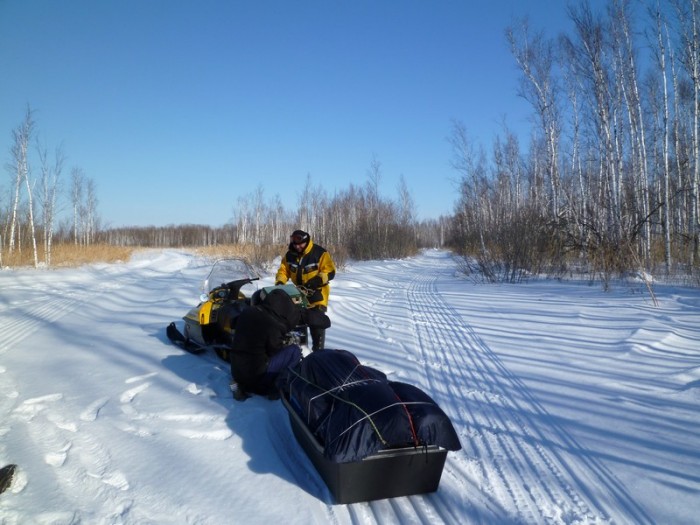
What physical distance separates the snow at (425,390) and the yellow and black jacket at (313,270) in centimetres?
112

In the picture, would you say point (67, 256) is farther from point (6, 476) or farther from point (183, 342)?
point (6, 476)

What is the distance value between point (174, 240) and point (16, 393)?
341ft

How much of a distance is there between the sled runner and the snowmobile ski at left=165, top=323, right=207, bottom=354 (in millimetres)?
3648

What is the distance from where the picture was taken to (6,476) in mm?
2879

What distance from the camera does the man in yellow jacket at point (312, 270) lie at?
5992 millimetres

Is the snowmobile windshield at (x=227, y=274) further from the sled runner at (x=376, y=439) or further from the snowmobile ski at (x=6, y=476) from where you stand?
the sled runner at (x=376, y=439)

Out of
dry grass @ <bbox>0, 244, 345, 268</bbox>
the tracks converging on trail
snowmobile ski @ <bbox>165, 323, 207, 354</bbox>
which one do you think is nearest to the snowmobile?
snowmobile ski @ <bbox>165, 323, 207, 354</bbox>

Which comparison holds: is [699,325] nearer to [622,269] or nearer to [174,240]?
[622,269]

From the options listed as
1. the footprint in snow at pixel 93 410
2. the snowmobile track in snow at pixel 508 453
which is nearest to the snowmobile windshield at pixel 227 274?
the footprint in snow at pixel 93 410

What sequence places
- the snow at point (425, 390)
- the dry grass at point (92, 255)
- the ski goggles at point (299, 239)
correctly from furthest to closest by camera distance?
the dry grass at point (92, 255) < the ski goggles at point (299, 239) < the snow at point (425, 390)

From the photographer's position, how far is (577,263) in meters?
17.1

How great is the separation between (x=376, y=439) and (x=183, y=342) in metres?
4.74

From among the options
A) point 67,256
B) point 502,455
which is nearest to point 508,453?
point 502,455

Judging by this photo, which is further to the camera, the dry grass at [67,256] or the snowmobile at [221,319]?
the dry grass at [67,256]
